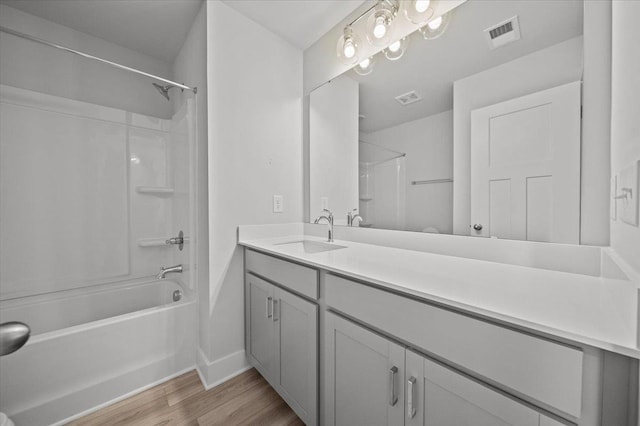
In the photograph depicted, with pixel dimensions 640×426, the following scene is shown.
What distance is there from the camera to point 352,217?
5.54ft

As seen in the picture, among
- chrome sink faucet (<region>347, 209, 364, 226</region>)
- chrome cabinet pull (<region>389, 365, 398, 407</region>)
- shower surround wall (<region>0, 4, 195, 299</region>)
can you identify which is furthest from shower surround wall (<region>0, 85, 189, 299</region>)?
chrome cabinet pull (<region>389, 365, 398, 407</region>)

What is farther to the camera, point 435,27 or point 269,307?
point 269,307

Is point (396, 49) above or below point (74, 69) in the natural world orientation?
below

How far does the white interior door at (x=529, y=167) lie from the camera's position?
34.4 inches

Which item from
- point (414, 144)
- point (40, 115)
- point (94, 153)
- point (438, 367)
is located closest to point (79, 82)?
point (40, 115)

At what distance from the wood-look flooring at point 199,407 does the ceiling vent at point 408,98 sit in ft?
5.80

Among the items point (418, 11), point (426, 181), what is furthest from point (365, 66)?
point (426, 181)

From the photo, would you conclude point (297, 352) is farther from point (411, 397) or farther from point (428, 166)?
point (428, 166)

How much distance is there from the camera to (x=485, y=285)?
73 centimetres

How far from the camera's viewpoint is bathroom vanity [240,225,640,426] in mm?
479

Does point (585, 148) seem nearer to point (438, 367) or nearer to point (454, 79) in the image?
point (454, 79)

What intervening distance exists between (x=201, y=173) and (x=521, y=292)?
1.69m

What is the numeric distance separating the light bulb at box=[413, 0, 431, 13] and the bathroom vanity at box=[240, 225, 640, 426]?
4.08 feet

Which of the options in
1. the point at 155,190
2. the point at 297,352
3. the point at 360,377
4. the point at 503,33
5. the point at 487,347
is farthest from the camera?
the point at 155,190
